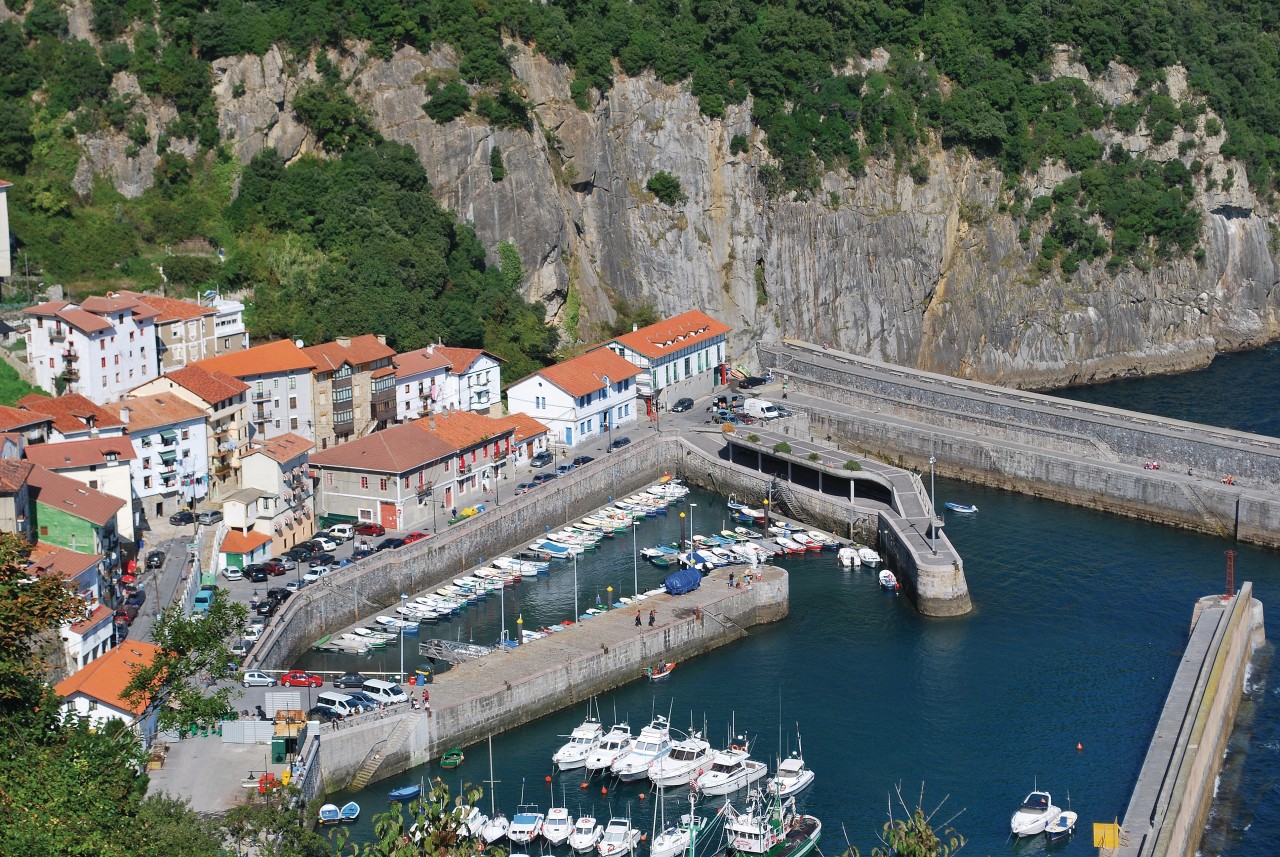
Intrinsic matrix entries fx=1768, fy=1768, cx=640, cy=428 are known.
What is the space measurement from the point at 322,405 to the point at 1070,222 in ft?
161

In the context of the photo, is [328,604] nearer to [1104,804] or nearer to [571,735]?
[571,735]

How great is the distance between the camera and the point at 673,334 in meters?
85.0

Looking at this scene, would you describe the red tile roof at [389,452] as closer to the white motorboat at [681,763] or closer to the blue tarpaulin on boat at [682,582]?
the blue tarpaulin on boat at [682,582]

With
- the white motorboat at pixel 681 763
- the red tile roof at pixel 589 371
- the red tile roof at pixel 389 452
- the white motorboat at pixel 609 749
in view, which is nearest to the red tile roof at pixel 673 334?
the red tile roof at pixel 589 371

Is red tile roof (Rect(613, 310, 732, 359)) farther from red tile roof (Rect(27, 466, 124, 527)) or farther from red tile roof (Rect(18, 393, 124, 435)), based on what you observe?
red tile roof (Rect(27, 466, 124, 527))

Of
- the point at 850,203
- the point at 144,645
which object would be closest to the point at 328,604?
the point at 144,645

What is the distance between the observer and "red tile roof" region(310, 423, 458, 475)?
66125 millimetres

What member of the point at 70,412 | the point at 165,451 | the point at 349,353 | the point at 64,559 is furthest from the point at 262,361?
the point at 64,559

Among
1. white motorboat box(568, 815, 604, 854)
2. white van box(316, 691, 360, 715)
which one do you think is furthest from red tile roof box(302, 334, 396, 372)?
white motorboat box(568, 815, 604, 854)

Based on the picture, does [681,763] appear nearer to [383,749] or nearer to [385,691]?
[383,749]

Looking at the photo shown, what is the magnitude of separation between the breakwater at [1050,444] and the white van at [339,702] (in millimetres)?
36587

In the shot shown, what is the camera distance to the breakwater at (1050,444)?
71375 millimetres

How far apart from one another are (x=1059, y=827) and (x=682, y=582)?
1843cm

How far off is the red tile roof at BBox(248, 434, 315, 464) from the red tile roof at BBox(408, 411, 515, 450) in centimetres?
471
